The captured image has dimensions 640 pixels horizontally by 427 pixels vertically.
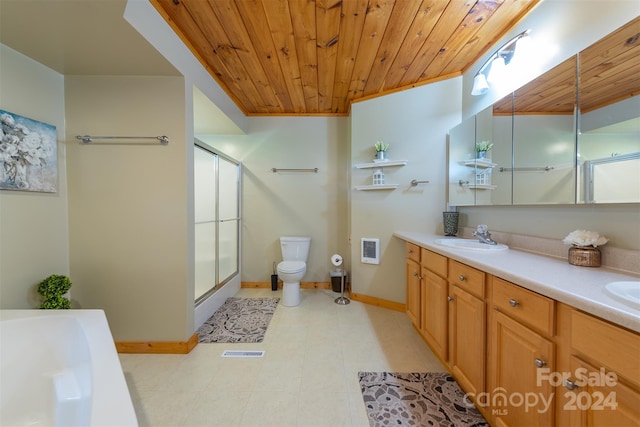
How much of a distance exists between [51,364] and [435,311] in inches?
86.2

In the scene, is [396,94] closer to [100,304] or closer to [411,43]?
[411,43]

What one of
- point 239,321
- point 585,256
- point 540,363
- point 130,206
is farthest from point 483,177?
point 130,206

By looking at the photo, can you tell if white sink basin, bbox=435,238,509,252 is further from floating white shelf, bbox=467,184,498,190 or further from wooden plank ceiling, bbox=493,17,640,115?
wooden plank ceiling, bbox=493,17,640,115

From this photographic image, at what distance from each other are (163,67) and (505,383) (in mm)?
2735

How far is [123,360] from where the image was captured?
171 centimetres

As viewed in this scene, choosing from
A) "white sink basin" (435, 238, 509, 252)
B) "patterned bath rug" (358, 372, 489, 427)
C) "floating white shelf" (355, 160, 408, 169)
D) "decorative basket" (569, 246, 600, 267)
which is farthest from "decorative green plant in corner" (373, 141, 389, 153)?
"patterned bath rug" (358, 372, 489, 427)

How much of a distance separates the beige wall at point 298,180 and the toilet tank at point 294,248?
197 mm

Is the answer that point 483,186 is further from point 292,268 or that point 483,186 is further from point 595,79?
point 292,268

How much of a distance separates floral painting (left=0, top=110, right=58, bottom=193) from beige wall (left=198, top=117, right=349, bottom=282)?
1.77 metres

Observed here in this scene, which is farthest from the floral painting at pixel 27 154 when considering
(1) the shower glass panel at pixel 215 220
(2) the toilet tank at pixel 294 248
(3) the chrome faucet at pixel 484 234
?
(3) the chrome faucet at pixel 484 234

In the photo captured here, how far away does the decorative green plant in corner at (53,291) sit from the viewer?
149cm

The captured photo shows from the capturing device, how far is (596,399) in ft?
2.27

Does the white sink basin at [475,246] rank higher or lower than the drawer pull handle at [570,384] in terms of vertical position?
higher

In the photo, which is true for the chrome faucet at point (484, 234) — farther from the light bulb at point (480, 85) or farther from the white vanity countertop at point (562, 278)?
the light bulb at point (480, 85)
